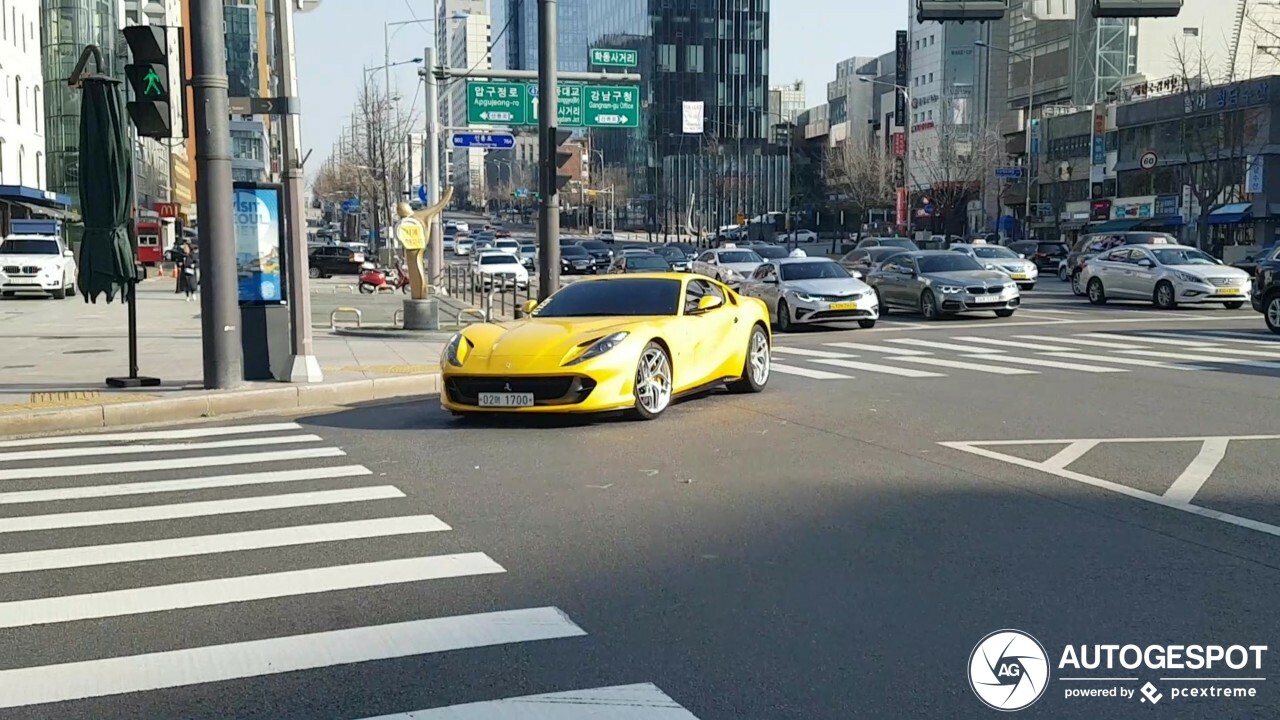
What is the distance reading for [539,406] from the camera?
1112 cm

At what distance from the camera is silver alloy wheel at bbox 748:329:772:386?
13930 mm

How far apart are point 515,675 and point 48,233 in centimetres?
4535

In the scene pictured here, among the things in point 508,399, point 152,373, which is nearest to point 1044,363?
point 508,399

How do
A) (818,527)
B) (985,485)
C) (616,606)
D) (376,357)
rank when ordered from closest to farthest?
(616,606)
(818,527)
(985,485)
(376,357)

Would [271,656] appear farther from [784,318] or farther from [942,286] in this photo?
[942,286]

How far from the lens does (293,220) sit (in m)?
15.0

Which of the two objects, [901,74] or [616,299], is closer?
[616,299]

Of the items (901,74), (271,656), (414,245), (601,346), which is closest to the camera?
(271,656)

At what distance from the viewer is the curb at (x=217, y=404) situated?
12047 mm

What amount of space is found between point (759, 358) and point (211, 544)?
8157mm

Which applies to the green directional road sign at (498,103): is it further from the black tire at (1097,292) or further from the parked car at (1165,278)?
the parked car at (1165,278)

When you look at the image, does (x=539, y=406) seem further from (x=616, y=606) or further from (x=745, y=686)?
(x=745, y=686)

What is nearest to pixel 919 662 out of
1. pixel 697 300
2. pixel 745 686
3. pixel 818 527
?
pixel 745 686

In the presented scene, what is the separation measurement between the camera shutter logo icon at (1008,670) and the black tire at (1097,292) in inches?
1111
